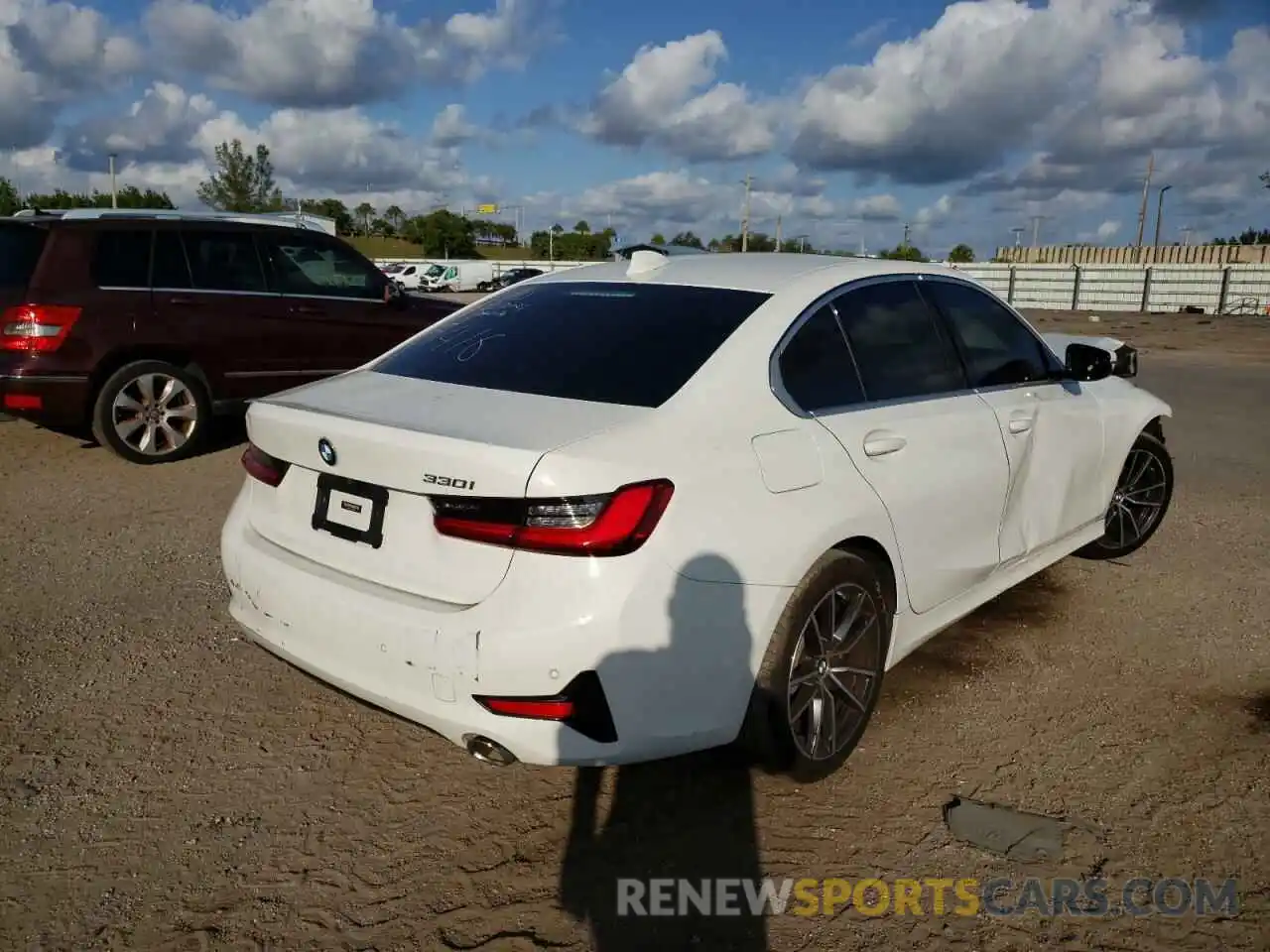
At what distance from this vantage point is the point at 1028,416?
412 cm

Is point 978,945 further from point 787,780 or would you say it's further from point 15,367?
point 15,367

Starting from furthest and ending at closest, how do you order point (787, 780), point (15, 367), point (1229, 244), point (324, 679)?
point (1229, 244) < point (15, 367) < point (787, 780) < point (324, 679)

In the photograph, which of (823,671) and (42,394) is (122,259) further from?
(823,671)

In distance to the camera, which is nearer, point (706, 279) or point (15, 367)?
point (706, 279)

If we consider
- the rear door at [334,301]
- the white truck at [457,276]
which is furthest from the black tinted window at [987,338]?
the white truck at [457,276]

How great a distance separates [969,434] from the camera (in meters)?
3.70

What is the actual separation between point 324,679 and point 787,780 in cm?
147

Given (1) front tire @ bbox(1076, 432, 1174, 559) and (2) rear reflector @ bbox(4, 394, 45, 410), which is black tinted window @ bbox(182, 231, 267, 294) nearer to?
(2) rear reflector @ bbox(4, 394, 45, 410)

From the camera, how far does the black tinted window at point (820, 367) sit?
314 centimetres

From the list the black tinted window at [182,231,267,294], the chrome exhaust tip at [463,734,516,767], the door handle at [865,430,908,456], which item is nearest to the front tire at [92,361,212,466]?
the black tinted window at [182,231,267,294]

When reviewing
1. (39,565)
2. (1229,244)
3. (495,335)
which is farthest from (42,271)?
(1229,244)

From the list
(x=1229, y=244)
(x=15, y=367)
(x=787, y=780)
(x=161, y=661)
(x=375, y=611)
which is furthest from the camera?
(x=1229, y=244)

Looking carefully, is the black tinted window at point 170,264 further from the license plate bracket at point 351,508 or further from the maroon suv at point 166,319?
the license plate bracket at point 351,508

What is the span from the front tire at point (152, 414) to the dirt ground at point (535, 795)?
8.77ft
